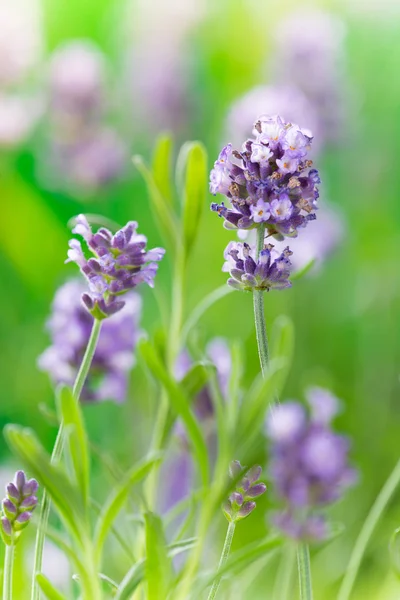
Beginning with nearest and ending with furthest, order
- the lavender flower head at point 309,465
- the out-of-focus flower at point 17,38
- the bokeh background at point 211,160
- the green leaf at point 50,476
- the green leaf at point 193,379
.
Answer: the green leaf at point 50,476 → the green leaf at point 193,379 → the lavender flower head at point 309,465 → the bokeh background at point 211,160 → the out-of-focus flower at point 17,38

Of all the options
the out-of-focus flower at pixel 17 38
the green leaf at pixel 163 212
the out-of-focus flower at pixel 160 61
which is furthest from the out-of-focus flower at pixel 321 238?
the green leaf at pixel 163 212

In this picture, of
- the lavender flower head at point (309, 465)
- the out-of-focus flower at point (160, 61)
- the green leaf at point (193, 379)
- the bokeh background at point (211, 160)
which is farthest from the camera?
the out-of-focus flower at point (160, 61)

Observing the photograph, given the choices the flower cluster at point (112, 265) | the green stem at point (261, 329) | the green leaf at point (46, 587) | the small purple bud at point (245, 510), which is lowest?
the green leaf at point (46, 587)

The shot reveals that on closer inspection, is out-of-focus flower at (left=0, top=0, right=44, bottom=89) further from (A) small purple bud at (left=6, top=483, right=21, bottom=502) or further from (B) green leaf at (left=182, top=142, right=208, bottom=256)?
(A) small purple bud at (left=6, top=483, right=21, bottom=502)

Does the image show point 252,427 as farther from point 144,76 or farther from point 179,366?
point 144,76

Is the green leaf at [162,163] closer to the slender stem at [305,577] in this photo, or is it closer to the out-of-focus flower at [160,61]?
the slender stem at [305,577]

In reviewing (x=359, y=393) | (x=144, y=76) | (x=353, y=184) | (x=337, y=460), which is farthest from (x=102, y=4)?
(x=337, y=460)
